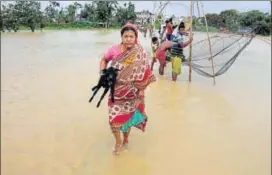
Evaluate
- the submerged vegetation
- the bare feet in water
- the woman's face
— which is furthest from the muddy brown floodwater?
the submerged vegetation

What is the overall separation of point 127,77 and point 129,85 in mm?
69

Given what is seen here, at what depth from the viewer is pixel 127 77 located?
311 centimetres

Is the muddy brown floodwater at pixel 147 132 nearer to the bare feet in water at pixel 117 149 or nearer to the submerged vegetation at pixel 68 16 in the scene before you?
the bare feet in water at pixel 117 149

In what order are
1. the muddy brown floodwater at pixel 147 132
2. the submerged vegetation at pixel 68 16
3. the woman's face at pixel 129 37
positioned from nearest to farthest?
the woman's face at pixel 129 37, the muddy brown floodwater at pixel 147 132, the submerged vegetation at pixel 68 16


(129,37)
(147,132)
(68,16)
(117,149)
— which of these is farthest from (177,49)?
(68,16)

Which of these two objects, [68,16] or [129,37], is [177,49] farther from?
[68,16]

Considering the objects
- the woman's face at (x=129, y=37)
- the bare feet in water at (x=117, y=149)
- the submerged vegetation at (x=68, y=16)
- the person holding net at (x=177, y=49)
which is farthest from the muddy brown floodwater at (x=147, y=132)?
the submerged vegetation at (x=68, y=16)

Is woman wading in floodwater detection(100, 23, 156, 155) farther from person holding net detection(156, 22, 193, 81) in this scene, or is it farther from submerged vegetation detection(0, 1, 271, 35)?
submerged vegetation detection(0, 1, 271, 35)

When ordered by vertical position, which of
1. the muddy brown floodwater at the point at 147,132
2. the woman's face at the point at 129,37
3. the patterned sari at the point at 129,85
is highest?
the woman's face at the point at 129,37

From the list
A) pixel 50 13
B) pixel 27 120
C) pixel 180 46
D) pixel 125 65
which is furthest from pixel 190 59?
pixel 50 13

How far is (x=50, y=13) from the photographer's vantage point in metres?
37.8

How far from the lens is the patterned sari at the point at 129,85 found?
308 centimetres

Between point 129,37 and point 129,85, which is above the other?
point 129,37

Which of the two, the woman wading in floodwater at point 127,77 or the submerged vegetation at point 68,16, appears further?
the submerged vegetation at point 68,16
